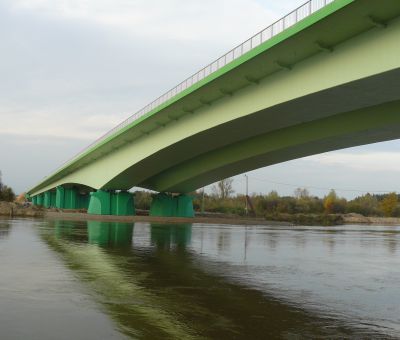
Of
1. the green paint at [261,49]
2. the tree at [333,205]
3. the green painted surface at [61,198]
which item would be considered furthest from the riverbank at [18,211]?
the tree at [333,205]

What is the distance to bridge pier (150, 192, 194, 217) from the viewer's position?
176 ft

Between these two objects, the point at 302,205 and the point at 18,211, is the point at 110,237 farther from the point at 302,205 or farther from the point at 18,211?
the point at 302,205

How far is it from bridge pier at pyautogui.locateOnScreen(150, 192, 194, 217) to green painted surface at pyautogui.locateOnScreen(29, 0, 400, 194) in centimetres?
873

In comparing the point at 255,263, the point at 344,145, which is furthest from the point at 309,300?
the point at 344,145

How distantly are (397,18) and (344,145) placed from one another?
1534 centimetres

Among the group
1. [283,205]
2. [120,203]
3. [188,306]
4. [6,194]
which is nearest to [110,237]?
[188,306]

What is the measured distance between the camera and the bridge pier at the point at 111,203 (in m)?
50.2

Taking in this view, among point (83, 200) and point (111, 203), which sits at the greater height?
point (83, 200)

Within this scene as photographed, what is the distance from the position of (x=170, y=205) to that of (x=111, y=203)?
7.18 m

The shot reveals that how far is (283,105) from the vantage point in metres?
20.7

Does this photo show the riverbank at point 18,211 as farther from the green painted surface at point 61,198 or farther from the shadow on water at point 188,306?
the shadow on water at point 188,306

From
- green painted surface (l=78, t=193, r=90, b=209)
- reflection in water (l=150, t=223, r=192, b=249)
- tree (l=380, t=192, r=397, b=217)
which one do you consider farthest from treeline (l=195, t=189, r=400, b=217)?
reflection in water (l=150, t=223, r=192, b=249)

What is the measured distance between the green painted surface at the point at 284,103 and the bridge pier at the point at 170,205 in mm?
8731

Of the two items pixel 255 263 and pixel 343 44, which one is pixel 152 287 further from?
pixel 343 44
